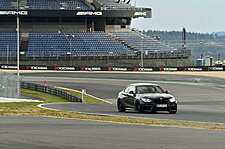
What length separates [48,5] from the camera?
98.8 meters

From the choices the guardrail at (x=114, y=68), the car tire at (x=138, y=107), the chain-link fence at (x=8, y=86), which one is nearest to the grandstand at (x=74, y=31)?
the guardrail at (x=114, y=68)

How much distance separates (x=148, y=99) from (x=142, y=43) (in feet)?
245

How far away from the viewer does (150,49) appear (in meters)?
95.6

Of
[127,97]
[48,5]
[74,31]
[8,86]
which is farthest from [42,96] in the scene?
[48,5]

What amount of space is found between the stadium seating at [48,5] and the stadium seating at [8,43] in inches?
193

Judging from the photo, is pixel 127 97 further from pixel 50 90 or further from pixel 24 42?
pixel 24 42

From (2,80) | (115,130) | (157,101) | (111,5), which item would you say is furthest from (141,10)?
(115,130)

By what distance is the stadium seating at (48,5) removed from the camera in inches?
3804

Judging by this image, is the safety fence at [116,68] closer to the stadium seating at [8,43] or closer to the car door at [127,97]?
the stadium seating at [8,43]

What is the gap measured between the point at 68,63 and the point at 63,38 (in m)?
8.71

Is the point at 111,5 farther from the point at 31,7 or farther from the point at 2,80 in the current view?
the point at 2,80

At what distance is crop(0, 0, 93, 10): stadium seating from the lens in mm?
96625

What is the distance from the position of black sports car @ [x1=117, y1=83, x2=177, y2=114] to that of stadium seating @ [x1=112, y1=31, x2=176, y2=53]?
69.1 metres

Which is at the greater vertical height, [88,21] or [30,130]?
[88,21]
